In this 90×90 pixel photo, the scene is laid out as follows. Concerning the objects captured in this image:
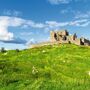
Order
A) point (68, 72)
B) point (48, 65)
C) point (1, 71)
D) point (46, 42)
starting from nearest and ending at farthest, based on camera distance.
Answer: point (1, 71), point (68, 72), point (48, 65), point (46, 42)

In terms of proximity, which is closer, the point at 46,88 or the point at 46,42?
the point at 46,88

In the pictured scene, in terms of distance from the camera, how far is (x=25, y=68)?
49.5 m

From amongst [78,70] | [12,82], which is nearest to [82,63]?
[78,70]

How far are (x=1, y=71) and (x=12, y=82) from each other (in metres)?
13.8

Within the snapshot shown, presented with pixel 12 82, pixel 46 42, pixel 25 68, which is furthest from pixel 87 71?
pixel 46 42

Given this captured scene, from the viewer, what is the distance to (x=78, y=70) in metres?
56.6

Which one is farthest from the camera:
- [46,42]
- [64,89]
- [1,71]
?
[46,42]

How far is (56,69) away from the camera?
183ft

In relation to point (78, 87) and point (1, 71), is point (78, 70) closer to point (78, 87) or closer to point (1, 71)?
point (1, 71)

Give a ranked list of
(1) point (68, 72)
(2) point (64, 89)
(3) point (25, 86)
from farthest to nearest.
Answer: (1) point (68, 72) < (3) point (25, 86) < (2) point (64, 89)

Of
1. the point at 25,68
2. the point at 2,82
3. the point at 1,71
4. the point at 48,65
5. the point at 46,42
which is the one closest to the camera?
the point at 2,82

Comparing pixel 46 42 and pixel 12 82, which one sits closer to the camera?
pixel 12 82

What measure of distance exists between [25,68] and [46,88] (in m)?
26.3

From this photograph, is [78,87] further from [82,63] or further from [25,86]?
[82,63]
